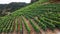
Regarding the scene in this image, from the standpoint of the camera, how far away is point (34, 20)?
120 centimetres

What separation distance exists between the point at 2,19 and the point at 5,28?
0.14 meters

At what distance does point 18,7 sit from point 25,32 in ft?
1.34

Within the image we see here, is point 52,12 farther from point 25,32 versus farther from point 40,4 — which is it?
point 25,32

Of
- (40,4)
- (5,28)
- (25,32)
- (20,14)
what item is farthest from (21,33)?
(40,4)

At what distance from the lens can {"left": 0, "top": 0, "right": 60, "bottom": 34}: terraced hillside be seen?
1.09 meters

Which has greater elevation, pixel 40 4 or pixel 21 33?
pixel 40 4

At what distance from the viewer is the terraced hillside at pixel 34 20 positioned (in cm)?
109

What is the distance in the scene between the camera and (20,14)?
128cm

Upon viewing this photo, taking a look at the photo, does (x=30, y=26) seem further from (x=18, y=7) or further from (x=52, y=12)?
(x=18, y=7)

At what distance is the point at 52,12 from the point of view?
124 cm

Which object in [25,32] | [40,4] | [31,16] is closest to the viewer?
[25,32]

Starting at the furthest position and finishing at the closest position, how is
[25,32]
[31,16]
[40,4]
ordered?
[40,4] → [31,16] → [25,32]

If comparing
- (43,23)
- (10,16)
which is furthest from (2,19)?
(43,23)

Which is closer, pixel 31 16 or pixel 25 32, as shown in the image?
pixel 25 32
